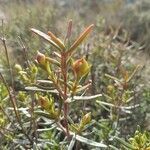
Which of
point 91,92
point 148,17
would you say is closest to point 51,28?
point 91,92

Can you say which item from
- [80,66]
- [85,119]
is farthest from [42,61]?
[85,119]

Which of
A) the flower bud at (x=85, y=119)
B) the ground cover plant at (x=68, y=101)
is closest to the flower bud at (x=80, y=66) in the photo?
Result: the ground cover plant at (x=68, y=101)

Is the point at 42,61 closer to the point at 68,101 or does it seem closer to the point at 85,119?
the point at 68,101

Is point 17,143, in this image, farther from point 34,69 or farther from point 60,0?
point 60,0

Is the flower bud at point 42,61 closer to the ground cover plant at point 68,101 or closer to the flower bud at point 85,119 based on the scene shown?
the ground cover plant at point 68,101

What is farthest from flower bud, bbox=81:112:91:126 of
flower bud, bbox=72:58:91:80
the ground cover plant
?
flower bud, bbox=72:58:91:80

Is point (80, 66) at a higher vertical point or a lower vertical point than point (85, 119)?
higher

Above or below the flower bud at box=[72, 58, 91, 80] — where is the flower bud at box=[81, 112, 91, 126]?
below

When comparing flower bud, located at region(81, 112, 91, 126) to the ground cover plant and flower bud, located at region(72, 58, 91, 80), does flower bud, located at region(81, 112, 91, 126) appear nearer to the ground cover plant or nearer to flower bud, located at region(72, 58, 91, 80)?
the ground cover plant
